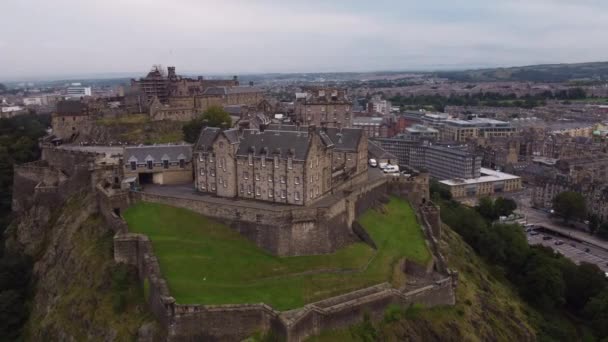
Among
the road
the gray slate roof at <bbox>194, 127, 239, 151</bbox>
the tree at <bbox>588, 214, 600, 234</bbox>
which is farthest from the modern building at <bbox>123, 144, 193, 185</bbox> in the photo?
the tree at <bbox>588, 214, 600, 234</bbox>

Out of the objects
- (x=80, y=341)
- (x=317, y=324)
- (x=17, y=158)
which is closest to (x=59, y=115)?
(x=17, y=158)

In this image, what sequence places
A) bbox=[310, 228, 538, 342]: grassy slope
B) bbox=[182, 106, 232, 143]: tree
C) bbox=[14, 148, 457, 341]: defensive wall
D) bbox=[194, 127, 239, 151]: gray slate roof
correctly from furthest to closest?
bbox=[182, 106, 232, 143]: tree
bbox=[194, 127, 239, 151]: gray slate roof
bbox=[310, 228, 538, 342]: grassy slope
bbox=[14, 148, 457, 341]: defensive wall

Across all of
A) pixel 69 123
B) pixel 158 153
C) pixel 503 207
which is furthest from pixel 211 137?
pixel 503 207

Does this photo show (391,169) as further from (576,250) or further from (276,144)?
(576,250)

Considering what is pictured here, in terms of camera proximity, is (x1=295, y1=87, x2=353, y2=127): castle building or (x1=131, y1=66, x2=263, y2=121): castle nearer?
(x1=295, y1=87, x2=353, y2=127): castle building

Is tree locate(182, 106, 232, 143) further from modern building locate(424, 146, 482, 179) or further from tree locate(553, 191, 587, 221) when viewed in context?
tree locate(553, 191, 587, 221)

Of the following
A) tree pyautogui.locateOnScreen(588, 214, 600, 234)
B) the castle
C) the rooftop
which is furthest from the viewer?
the rooftop

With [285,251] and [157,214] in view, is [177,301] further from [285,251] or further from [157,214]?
[157,214]
